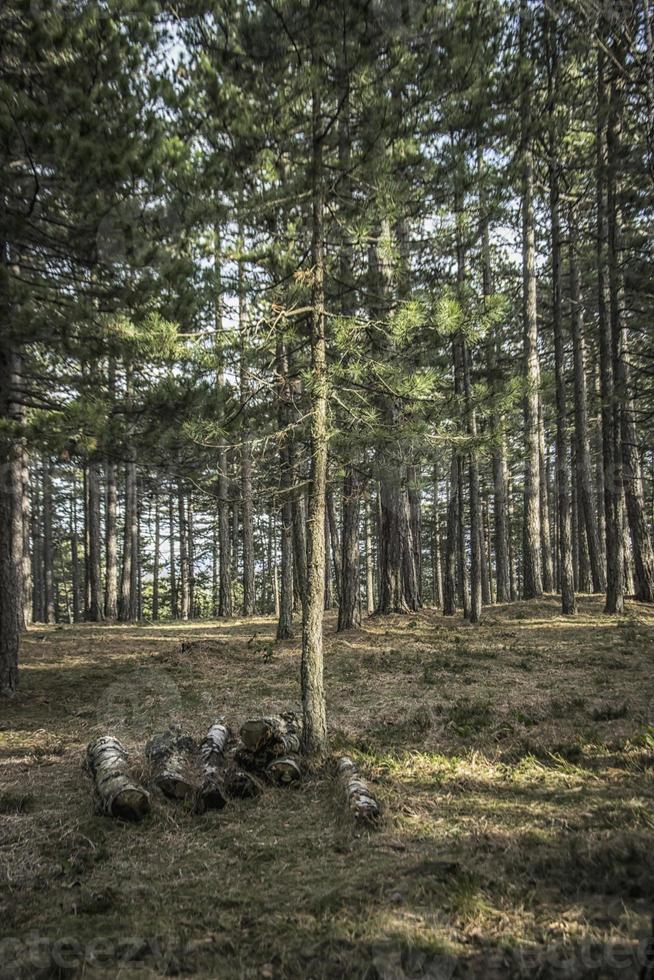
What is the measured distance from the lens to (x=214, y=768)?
565cm

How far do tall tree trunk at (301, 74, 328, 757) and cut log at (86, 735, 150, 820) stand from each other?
175 centimetres

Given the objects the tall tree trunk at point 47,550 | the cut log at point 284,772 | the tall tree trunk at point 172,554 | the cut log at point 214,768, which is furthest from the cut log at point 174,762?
the tall tree trunk at point 172,554

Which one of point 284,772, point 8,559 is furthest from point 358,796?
point 8,559

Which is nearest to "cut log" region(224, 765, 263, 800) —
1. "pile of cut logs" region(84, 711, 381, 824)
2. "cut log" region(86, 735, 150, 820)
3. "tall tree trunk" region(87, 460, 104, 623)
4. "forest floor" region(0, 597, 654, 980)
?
"pile of cut logs" region(84, 711, 381, 824)

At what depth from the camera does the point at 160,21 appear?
21.9 feet

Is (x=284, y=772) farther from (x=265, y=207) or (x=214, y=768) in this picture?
(x=265, y=207)

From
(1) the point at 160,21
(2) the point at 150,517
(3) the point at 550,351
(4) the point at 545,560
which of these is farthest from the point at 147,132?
(2) the point at 150,517

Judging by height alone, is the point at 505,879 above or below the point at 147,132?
below

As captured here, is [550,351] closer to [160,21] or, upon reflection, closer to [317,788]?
[160,21]

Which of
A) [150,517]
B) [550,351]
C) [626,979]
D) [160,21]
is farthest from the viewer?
[150,517]

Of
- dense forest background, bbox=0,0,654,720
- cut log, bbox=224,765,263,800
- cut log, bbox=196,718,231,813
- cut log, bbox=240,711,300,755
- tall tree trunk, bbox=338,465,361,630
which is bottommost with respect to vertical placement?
→ cut log, bbox=224,765,263,800

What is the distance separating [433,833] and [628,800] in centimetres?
159

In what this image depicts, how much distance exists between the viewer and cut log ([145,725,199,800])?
5.37 m

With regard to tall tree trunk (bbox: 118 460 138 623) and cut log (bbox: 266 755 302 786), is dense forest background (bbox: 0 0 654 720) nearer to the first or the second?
cut log (bbox: 266 755 302 786)
